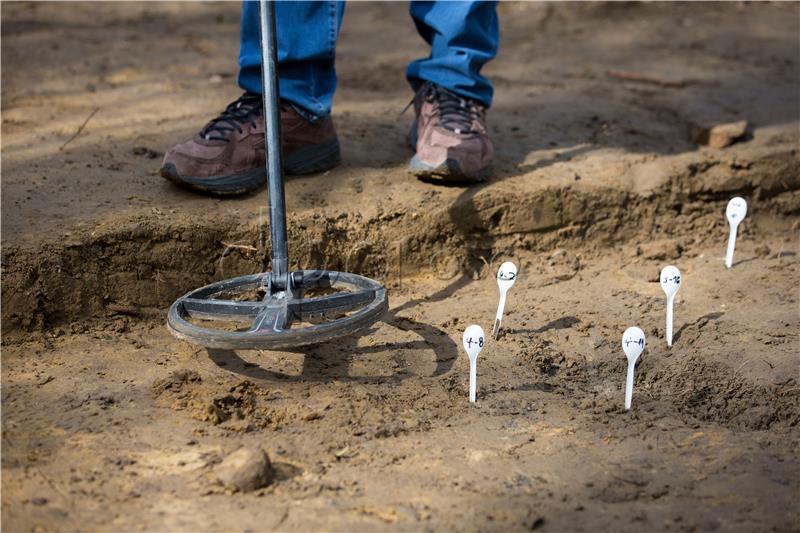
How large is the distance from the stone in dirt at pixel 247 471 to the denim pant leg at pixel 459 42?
6.15ft

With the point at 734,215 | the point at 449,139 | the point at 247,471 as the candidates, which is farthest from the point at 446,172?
the point at 247,471

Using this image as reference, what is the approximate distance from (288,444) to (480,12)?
1890 millimetres

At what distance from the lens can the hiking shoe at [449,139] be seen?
10.6ft

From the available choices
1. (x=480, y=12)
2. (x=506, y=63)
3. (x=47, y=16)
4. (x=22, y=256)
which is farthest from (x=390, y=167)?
(x=47, y=16)

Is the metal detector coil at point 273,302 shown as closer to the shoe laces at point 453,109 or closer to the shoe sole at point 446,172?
the shoe sole at point 446,172

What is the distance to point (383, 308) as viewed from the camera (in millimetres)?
2547

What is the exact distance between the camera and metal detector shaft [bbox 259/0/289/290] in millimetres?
2531

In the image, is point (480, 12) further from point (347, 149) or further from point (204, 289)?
point (204, 289)

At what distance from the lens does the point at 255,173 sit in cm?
320

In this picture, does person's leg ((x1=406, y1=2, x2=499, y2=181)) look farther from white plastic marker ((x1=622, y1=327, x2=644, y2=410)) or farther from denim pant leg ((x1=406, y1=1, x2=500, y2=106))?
white plastic marker ((x1=622, y1=327, x2=644, y2=410))

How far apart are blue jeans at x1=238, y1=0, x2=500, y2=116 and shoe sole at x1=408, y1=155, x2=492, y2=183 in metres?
0.35

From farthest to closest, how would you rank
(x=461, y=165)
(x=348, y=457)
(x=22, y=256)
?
(x=461, y=165) < (x=22, y=256) < (x=348, y=457)

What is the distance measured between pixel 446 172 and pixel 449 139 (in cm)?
15

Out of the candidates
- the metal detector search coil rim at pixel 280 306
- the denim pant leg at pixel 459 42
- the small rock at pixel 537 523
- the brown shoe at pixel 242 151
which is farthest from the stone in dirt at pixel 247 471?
the denim pant leg at pixel 459 42
